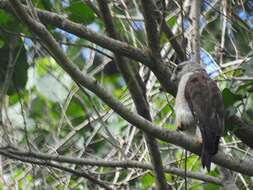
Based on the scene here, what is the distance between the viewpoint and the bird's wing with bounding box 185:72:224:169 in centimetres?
425

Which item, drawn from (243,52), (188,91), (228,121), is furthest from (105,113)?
(243,52)

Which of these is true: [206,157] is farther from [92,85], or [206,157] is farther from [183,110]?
[92,85]

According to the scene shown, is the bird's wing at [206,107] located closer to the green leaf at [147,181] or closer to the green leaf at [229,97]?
the green leaf at [229,97]

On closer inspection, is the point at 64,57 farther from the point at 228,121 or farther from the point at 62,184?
the point at 62,184

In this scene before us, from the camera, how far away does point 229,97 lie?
4387mm

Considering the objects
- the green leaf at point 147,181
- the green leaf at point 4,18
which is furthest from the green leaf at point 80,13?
the green leaf at point 147,181

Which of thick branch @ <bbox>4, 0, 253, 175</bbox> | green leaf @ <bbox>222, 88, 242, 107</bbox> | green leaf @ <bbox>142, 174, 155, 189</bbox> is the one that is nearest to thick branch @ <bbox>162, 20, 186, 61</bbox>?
green leaf @ <bbox>222, 88, 242, 107</bbox>

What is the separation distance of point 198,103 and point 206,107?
3.6 inches

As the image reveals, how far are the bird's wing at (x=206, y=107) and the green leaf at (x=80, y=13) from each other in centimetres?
94

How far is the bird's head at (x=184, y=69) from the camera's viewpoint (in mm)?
4629

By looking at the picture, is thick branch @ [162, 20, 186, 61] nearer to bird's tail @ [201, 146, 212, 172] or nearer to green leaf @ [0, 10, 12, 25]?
bird's tail @ [201, 146, 212, 172]

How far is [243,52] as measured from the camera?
6.66m

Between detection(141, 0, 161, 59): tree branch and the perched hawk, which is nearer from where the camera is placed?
detection(141, 0, 161, 59): tree branch

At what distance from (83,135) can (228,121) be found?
1.58 meters
